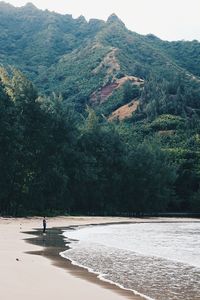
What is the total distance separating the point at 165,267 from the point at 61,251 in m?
7.81

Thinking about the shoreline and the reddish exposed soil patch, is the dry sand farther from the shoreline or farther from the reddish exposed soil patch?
the reddish exposed soil patch

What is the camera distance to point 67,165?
88.3 metres

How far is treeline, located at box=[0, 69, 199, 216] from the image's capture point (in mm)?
73500

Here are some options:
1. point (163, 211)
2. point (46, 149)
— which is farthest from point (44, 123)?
point (163, 211)

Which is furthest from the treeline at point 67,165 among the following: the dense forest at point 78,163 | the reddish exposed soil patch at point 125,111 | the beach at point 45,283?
the reddish exposed soil patch at point 125,111


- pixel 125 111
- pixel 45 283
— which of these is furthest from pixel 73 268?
pixel 125 111

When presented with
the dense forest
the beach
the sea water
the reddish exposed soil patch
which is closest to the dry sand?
the beach

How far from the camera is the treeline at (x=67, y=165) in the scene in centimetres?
7350

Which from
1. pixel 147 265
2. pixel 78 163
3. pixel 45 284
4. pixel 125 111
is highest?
pixel 125 111

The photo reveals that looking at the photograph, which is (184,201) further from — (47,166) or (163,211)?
(47,166)

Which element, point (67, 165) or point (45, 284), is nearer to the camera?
point (45, 284)

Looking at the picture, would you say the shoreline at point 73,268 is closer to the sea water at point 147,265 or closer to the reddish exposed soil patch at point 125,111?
the sea water at point 147,265

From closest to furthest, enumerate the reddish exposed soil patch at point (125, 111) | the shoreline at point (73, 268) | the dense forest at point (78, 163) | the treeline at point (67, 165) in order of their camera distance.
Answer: the shoreline at point (73, 268) < the treeline at point (67, 165) < the dense forest at point (78, 163) < the reddish exposed soil patch at point (125, 111)

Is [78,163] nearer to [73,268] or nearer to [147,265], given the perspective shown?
[147,265]
